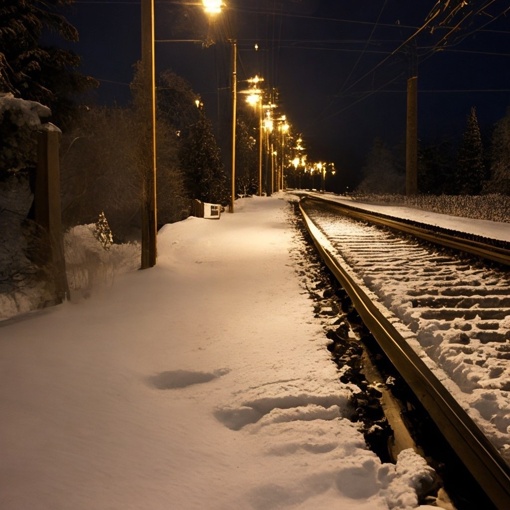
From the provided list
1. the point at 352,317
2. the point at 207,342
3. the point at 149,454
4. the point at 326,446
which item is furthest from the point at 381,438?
the point at 352,317

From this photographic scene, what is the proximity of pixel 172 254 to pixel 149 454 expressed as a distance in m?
9.68

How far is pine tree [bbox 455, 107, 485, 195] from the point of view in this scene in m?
79.6

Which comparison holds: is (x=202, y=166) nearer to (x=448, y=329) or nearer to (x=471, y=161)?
(x=471, y=161)

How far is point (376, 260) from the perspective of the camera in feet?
37.8

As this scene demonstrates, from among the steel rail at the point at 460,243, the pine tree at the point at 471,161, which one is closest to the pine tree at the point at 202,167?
the steel rail at the point at 460,243

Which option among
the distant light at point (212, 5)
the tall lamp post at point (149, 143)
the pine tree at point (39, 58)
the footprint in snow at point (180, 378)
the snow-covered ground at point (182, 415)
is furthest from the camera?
the pine tree at point (39, 58)

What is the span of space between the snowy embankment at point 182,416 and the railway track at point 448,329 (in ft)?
1.32

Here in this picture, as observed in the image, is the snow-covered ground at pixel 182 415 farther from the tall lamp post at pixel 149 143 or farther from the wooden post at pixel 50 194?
the tall lamp post at pixel 149 143

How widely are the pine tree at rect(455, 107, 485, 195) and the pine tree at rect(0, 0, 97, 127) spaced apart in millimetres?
68740

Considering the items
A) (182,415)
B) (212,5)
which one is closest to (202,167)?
(212,5)

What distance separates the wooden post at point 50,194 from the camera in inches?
294

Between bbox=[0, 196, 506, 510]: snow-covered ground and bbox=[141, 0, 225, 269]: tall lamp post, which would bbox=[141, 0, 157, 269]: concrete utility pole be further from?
bbox=[0, 196, 506, 510]: snow-covered ground

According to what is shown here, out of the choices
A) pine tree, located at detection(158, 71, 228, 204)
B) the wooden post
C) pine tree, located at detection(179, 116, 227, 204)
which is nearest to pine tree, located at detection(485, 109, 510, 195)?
pine tree, located at detection(158, 71, 228, 204)

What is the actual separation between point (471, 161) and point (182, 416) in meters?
83.7
